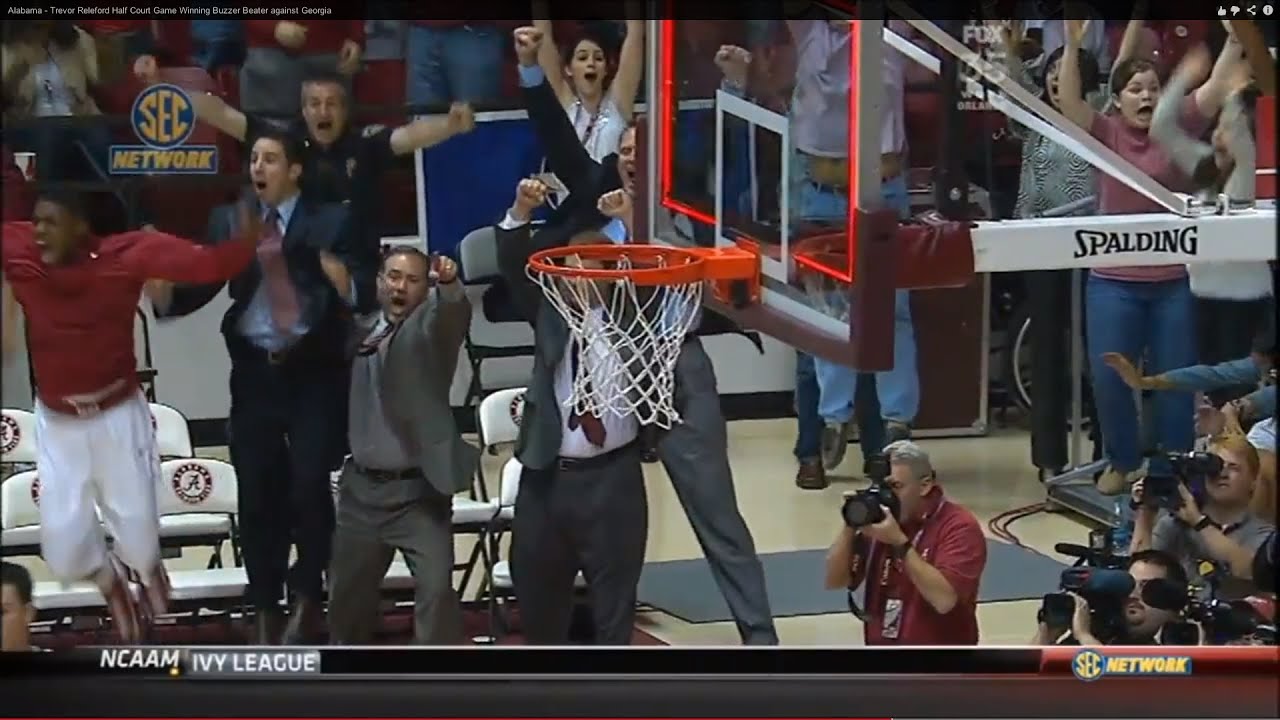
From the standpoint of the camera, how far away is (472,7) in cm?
259

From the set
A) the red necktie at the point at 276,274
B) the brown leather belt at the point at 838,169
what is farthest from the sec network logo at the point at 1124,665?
the red necktie at the point at 276,274

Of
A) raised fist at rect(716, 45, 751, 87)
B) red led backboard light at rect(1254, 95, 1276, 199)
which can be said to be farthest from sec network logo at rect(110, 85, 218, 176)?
red led backboard light at rect(1254, 95, 1276, 199)

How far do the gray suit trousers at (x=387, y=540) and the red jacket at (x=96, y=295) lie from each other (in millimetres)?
367

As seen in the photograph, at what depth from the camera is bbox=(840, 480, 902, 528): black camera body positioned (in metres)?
2.66

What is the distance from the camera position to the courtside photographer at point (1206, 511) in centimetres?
269

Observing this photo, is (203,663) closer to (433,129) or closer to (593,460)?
(593,460)

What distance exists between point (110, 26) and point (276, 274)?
418mm

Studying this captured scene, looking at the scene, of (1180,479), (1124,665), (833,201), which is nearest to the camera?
(1124,665)

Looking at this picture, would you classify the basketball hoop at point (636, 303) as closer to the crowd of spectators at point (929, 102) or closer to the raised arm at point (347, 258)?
the crowd of spectators at point (929, 102)

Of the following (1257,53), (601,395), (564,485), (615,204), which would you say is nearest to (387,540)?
(564,485)

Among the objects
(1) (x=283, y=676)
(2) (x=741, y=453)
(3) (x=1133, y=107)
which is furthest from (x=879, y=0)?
(1) (x=283, y=676)

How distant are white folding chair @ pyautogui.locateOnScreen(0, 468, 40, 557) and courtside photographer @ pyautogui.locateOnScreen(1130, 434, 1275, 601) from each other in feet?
5.27

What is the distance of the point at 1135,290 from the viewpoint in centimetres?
264

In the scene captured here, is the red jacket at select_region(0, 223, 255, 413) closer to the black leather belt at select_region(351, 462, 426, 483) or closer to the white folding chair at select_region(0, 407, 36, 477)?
the white folding chair at select_region(0, 407, 36, 477)
